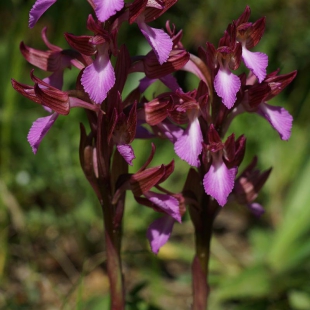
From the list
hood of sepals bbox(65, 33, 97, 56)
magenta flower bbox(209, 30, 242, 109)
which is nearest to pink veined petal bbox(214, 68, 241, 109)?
magenta flower bbox(209, 30, 242, 109)

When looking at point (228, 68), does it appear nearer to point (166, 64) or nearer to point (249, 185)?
point (166, 64)

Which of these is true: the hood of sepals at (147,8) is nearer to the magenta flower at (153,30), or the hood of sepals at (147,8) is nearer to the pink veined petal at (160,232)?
the magenta flower at (153,30)

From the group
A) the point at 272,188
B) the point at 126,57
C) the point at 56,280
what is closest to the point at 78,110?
the point at 56,280

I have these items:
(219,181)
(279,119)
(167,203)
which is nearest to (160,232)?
(167,203)

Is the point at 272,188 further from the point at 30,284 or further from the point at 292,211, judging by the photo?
the point at 30,284

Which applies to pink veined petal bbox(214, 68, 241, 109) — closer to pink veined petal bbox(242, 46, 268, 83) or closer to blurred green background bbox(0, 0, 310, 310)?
pink veined petal bbox(242, 46, 268, 83)

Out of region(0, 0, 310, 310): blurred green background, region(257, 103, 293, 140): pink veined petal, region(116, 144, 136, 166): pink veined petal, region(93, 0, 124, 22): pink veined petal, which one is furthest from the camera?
region(0, 0, 310, 310): blurred green background
